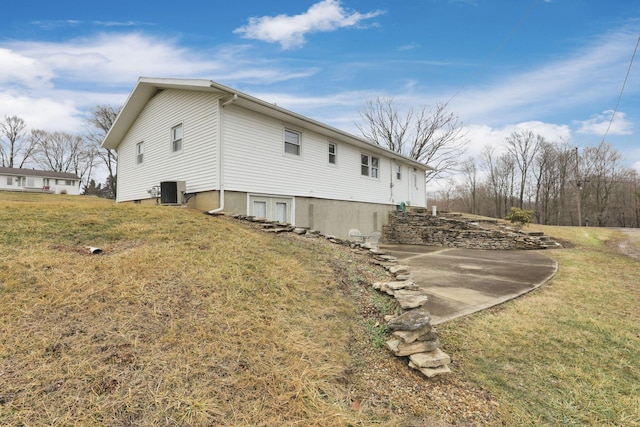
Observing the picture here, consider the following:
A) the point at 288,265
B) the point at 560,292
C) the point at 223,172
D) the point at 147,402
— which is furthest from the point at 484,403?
the point at 223,172

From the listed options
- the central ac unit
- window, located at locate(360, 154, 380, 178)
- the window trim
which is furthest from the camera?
window, located at locate(360, 154, 380, 178)

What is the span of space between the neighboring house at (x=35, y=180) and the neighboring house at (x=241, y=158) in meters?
28.0

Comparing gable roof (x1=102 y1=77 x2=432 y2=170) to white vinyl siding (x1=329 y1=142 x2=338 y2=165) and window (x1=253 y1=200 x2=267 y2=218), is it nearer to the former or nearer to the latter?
white vinyl siding (x1=329 y1=142 x2=338 y2=165)

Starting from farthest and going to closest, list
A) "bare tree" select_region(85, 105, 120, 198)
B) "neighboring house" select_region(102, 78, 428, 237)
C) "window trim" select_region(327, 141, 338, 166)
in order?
"bare tree" select_region(85, 105, 120, 198) < "window trim" select_region(327, 141, 338, 166) < "neighboring house" select_region(102, 78, 428, 237)

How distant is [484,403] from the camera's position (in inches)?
93.0

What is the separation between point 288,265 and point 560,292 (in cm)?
490

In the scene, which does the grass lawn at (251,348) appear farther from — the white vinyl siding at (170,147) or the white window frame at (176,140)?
the white window frame at (176,140)

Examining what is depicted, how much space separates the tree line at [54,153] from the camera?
35.0 m

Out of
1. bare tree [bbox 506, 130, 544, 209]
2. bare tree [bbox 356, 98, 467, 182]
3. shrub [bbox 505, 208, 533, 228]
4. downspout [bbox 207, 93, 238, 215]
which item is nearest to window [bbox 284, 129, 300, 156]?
downspout [bbox 207, 93, 238, 215]

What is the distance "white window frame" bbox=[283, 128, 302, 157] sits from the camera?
9.77 meters

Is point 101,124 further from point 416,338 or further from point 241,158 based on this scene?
point 416,338

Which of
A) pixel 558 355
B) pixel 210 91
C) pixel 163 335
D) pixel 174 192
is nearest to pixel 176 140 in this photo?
pixel 174 192

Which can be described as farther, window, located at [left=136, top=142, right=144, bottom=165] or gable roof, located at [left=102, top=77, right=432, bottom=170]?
window, located at [left=136, top=142, right=144, bottom=165]

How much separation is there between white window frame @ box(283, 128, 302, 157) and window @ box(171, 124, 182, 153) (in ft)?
11.5
